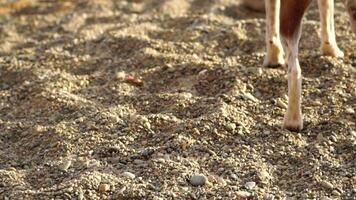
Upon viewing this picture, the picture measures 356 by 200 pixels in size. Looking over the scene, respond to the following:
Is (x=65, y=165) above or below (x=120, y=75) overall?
below

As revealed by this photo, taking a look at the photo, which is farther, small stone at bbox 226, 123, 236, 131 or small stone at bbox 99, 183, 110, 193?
small stone at bbox 226, 123, 236, 131

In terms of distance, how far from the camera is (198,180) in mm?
3695

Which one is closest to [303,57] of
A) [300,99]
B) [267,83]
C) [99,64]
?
[267,83]

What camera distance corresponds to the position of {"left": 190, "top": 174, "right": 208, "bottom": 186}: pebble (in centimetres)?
368

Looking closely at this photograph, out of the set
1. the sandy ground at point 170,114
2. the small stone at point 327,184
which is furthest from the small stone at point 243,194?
the small stone at point 327,184

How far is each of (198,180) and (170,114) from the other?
782mm

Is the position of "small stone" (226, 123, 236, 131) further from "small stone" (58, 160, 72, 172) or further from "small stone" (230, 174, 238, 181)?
"small stone" (58, 160, 72, 172)

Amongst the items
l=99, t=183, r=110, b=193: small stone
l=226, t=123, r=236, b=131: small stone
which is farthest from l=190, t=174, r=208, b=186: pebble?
l=226, t=123, r=236, b=131: small stone

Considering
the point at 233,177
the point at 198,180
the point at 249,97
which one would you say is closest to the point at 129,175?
the point at 198,180

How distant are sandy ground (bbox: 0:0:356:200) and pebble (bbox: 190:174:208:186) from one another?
3 cm

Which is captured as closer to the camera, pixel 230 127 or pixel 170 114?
pixel 230 127

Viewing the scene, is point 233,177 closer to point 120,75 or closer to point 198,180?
point 198,180

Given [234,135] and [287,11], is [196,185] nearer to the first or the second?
[234,135]

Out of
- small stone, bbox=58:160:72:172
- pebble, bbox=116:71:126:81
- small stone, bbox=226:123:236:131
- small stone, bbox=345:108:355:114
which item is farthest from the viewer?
pebble, bbox=116:71:126:81
